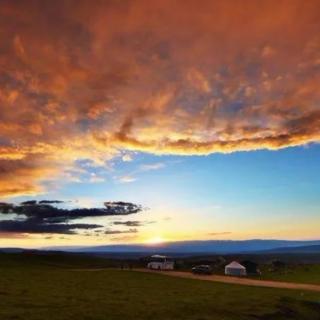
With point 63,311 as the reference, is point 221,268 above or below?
above

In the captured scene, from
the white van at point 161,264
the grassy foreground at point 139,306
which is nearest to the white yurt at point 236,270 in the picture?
the white van at point 161,264

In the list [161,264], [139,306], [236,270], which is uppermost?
[161,264]

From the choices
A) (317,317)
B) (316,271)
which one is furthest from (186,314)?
(316,271)

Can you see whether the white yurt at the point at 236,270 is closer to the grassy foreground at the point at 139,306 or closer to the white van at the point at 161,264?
the white van at the point at 161,264

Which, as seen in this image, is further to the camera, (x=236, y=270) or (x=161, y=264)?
(x=161, y=264)

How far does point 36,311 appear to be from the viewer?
38.3m

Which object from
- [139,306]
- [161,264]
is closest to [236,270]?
[161,264]

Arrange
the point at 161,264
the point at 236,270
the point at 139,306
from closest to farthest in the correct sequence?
the point at 139,306
the point at 236,270
the point at 161,264

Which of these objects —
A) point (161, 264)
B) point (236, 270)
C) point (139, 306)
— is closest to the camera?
point (139, 306)

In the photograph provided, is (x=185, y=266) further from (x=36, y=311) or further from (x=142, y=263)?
(x=36, y=311)

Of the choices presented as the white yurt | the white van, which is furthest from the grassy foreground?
the white van

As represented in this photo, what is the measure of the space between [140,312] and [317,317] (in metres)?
18.7

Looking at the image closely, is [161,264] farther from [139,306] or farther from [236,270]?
[139,306]

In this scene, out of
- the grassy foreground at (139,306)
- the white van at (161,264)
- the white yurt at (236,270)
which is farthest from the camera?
the white van at (161,264)
